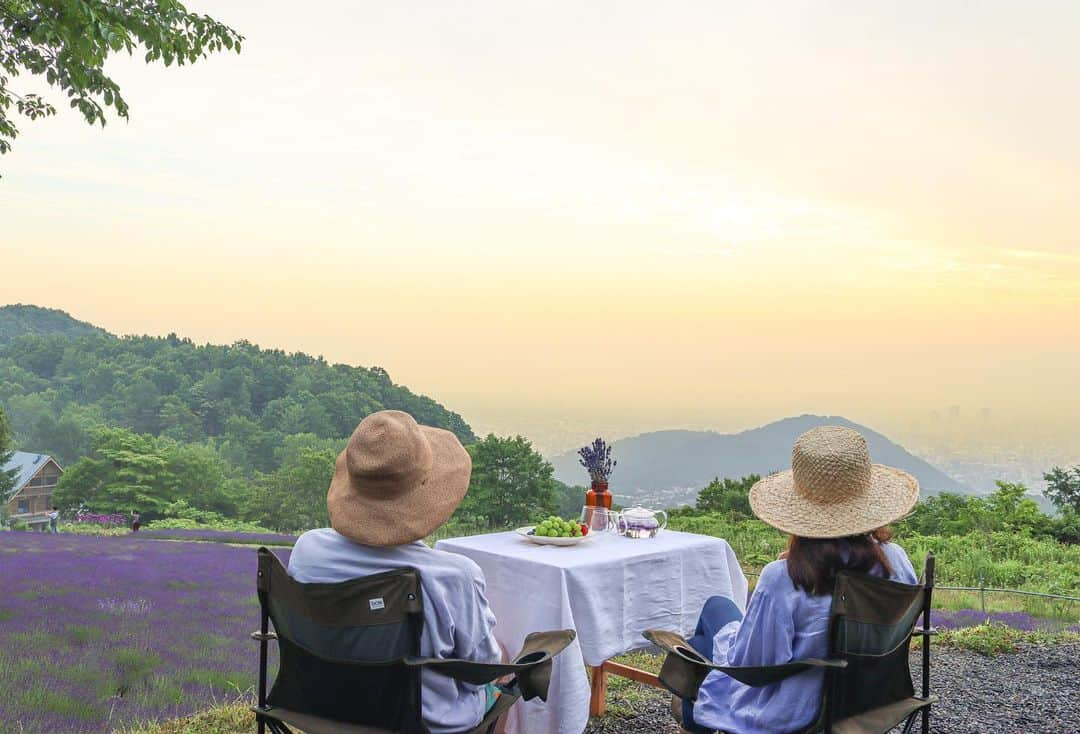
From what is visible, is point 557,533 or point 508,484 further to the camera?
point 508,484

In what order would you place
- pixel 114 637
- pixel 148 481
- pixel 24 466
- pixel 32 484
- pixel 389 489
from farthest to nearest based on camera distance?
pixel 148 481 → pixel 24 466 → pixel 32 484 → pixel 114 637 → pixel 389 489

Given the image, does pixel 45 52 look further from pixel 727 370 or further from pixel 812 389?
pixel 812 389

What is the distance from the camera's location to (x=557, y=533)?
3471 millimetres

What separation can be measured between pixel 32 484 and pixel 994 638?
18.0 metres

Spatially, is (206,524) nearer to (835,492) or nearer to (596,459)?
(596,459)

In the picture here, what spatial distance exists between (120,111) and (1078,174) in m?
10.8

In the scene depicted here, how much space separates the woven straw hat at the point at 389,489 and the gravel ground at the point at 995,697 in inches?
77.0

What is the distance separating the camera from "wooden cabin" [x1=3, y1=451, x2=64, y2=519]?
16922mm

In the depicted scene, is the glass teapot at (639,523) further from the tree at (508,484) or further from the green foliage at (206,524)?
the green foliage at (206,524)

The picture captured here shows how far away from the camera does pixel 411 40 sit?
476 inches

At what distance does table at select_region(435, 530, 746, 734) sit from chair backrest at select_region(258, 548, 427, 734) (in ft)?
3.03

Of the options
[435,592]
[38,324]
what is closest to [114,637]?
[435,592]

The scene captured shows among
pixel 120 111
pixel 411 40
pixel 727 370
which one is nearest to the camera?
pixel 120 111

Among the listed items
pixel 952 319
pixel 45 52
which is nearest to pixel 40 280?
pixel 45 52
